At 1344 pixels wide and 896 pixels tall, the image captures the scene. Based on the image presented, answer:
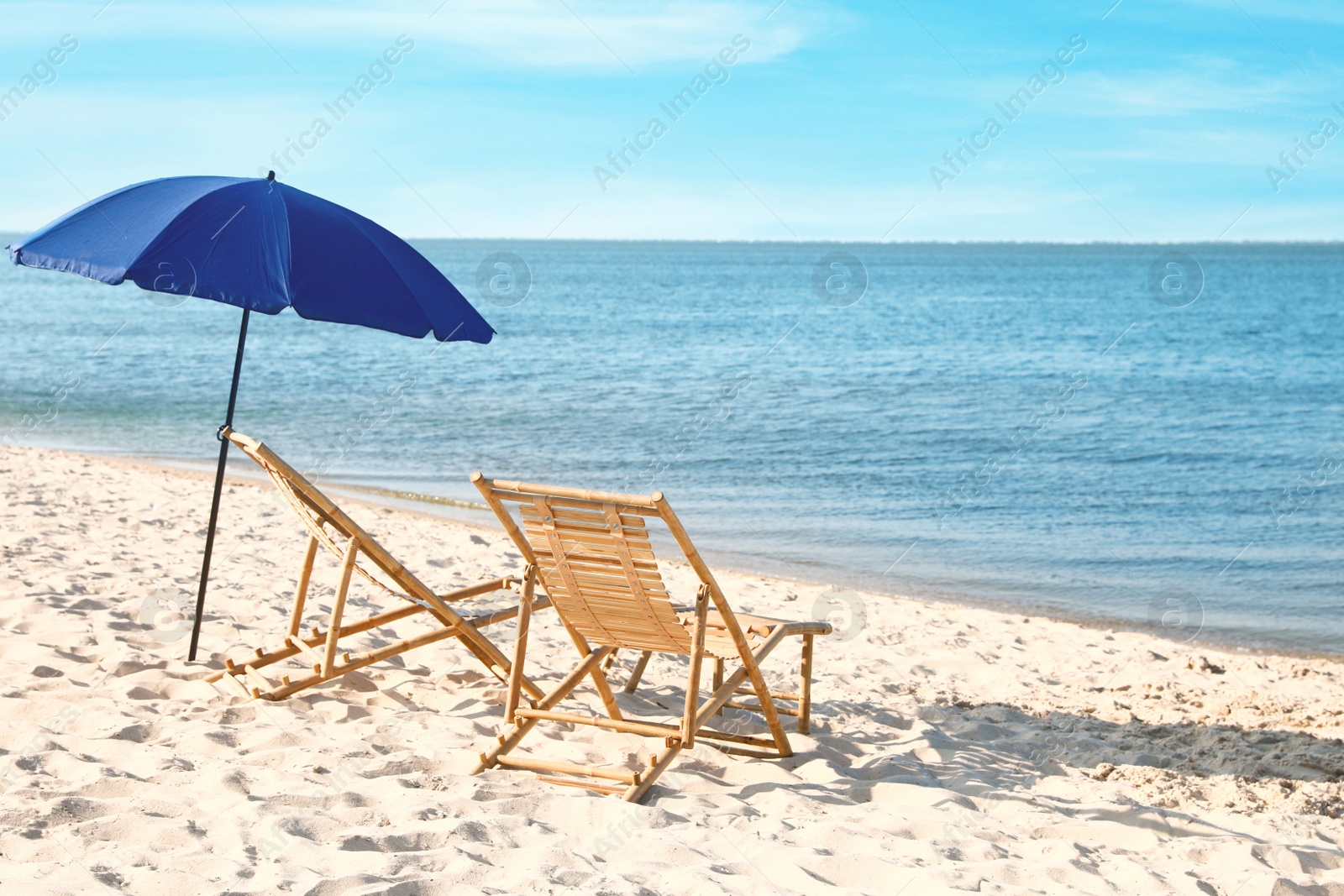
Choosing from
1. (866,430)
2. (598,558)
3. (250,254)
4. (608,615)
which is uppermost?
(250,254)

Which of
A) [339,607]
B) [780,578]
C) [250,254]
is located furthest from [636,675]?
[780,578]

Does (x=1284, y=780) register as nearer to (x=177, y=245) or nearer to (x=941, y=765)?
(x=941, y=765)

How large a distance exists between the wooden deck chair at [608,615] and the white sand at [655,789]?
125mm

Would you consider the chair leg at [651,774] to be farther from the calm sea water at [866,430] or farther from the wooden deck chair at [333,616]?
the calm sea water at [866,430]

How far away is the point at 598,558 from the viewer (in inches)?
146

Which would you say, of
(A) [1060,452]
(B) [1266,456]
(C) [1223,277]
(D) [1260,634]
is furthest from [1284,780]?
(C) [1223,277]

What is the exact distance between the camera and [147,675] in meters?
4.34

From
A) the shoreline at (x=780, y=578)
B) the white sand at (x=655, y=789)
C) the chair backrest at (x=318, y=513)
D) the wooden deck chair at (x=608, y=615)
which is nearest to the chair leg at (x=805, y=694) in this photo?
the white sand at (x=655, y=789)

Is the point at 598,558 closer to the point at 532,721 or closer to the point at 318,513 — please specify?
the point at 532,721

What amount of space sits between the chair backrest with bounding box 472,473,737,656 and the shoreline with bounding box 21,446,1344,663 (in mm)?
4270

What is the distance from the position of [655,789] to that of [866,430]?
1290 cm

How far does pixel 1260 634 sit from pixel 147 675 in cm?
711

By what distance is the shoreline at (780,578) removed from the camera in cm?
735

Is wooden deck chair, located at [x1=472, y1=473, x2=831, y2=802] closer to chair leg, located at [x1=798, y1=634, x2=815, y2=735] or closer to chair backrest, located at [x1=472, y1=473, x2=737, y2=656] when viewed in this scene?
chair backrest, located at [x1=472, y1=473, x2=737, y2=656]
